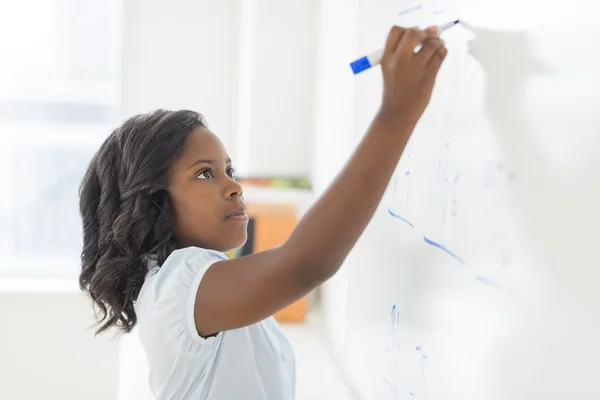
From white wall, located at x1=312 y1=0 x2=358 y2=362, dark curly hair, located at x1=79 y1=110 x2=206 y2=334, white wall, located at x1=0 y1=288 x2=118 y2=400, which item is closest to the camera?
dark curly hair, located at x1=79 y1=110 x2=206 y2=334

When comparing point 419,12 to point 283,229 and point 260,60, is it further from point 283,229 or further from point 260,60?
point 260,60

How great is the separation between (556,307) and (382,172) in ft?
0.65

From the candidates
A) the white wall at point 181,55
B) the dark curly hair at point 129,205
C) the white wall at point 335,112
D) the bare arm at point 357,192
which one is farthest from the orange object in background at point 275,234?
the bare arm at point 357,192

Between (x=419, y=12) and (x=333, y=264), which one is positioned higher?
(x=419, y=12)

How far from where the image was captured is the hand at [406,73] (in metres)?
0.70

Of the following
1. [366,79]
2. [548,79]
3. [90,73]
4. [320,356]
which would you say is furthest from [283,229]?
[548,79]

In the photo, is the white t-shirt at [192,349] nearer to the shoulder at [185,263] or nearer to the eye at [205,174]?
the shoulder at [185,263]

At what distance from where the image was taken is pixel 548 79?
638 mm

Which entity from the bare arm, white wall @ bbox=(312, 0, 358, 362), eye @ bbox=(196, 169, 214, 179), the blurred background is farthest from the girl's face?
the blurred background

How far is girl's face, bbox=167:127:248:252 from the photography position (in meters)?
0.93

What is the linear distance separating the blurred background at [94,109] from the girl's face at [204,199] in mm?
1268

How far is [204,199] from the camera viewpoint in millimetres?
924

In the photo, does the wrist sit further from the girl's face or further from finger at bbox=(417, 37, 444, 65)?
the girl's face

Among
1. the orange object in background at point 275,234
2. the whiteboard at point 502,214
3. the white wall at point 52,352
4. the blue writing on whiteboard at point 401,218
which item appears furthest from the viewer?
the white wall at point 52,352
